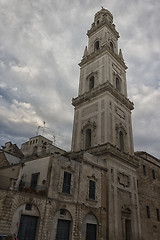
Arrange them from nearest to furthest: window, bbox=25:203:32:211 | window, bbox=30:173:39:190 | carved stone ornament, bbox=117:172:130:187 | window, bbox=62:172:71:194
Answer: window, bbox=25:203:32:211
window, bbox=62:172:71:194
window, bbox=30:173:39:190
carved stone ornament, bbox=117:172:130:187

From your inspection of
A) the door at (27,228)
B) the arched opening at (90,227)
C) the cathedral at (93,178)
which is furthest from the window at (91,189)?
the door at (27,228)

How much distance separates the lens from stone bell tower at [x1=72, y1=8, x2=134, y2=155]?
31.3m

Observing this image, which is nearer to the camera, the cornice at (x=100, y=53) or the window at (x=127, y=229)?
the window at (x=127, y=229)

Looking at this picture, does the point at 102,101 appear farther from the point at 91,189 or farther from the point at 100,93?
the point at 91,189

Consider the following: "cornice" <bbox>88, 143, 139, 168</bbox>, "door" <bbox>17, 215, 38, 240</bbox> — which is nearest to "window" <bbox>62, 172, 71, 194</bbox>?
"door" <bbox>17, 215, 38, 240</bbox>

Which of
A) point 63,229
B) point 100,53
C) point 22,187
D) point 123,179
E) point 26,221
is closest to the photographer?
point 26,221

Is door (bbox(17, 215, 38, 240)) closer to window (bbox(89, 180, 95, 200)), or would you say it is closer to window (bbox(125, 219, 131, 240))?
window (bbox(89, 180, 95, 200))

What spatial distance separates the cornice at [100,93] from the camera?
33934 millimetres

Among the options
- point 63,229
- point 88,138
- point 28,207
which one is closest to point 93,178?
point 63,229

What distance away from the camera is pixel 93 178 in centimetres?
2303

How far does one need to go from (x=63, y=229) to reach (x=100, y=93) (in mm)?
22194

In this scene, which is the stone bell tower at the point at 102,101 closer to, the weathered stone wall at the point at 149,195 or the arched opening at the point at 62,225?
the weathered stone wall at the point at 149,195

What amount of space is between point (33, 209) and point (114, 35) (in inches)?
1687

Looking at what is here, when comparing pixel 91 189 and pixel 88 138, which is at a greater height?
pixel 88 138
